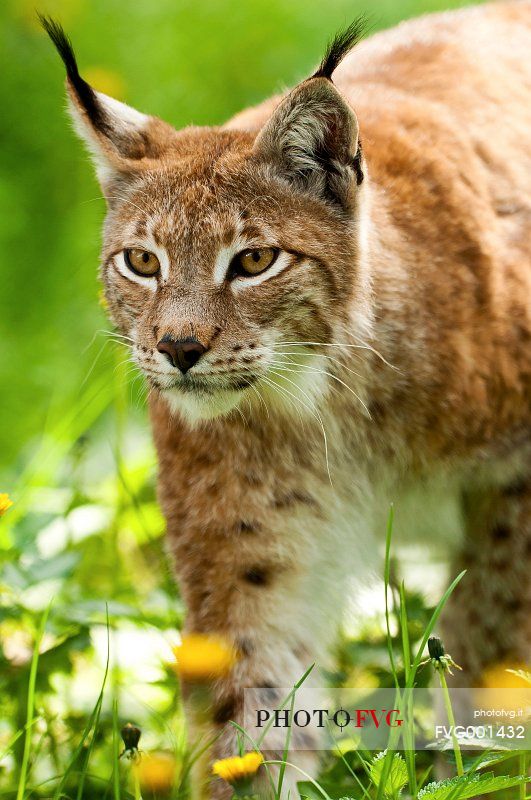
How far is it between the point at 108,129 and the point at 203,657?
169 centimetres

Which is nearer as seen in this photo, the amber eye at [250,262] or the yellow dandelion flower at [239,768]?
the yellow dandelion flower at [239,768]

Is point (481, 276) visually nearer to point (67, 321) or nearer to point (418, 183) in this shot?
point (418, 183)

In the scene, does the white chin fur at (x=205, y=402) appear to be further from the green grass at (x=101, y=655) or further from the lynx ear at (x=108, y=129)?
the lynx ear at (x=108, y=129)

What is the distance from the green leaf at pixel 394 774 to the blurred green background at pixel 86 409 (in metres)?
0.43

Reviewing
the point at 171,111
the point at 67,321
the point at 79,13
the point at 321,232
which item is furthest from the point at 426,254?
the point at 79,13

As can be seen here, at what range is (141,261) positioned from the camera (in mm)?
3799

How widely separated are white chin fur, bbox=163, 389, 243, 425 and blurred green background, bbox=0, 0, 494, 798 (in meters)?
0.35

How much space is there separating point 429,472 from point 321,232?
3.06 feet

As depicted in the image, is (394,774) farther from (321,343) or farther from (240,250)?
(240,250)

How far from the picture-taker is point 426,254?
4086 mm

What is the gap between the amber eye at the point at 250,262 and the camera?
3.64 metres

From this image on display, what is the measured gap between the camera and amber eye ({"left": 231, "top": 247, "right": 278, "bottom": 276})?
11.9 feet

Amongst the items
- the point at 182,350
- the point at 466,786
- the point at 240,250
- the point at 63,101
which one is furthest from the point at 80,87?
the point at 63,101

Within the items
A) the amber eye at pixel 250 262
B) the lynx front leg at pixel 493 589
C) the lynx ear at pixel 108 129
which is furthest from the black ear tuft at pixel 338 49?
the lynx front leg at pixel 493 589
